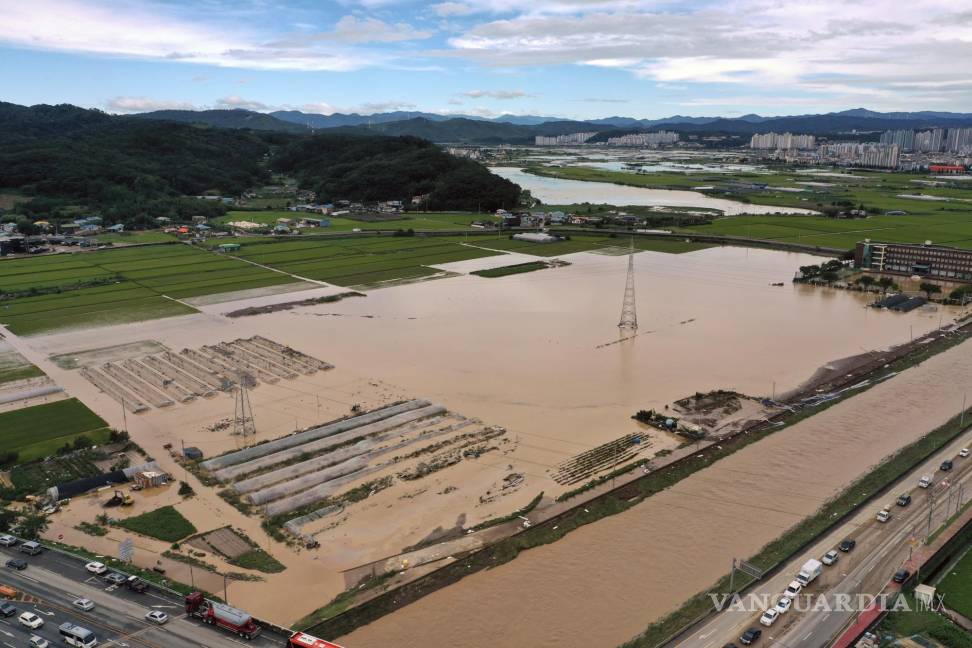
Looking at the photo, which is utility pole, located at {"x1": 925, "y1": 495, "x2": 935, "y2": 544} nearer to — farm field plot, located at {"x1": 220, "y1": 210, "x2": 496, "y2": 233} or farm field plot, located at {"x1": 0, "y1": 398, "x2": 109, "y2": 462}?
farm field plot, located at {"x1": 0, "y1": 398, "x2": 109, "y2": 462}

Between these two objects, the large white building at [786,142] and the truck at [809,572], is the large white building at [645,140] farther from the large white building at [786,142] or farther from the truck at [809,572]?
the truck at [809,572]

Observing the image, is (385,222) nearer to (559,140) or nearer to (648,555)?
A: (648,555)

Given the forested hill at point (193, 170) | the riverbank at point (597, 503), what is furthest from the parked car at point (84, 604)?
the forested hill at point (193, 170)

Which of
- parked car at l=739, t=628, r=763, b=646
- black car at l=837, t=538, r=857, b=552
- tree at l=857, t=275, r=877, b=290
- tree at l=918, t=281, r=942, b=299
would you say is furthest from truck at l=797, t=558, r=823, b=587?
tree at l=857, t=275, r=877, b=290

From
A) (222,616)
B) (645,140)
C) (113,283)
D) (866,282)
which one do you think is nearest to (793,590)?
(222,616)

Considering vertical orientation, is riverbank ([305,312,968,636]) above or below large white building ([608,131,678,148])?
below

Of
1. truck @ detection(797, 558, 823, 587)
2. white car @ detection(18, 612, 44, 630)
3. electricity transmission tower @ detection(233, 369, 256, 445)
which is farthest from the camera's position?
electricity transmission tower @ detection(233, 369, 256, 445)
